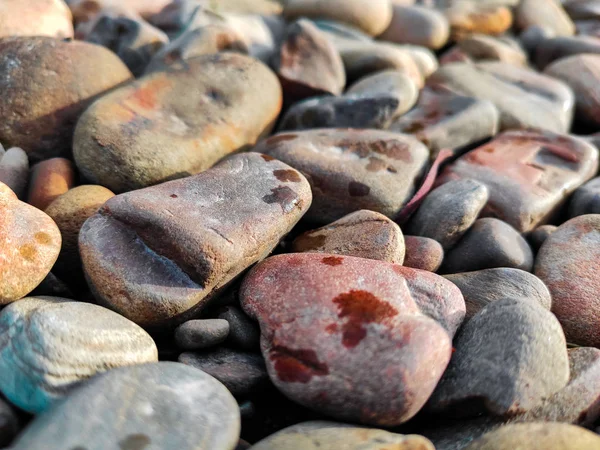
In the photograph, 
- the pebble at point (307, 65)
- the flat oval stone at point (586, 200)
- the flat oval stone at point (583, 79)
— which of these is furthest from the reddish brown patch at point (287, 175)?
the flat oval stone at point (583, 79)

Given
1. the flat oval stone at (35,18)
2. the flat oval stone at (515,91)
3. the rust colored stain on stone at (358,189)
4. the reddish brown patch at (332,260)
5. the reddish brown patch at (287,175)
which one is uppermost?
the flat oval stone at (35,18)

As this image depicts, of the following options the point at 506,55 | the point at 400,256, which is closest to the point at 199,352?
the point at 400,256

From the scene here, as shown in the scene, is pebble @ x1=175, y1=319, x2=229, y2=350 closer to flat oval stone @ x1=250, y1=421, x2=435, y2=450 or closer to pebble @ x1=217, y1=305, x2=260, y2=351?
pebble @ x1=217, y1=305, x2=260, y2=351

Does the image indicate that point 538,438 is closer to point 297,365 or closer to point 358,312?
point 358,312

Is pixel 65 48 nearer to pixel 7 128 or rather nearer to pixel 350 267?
pixel 7 128

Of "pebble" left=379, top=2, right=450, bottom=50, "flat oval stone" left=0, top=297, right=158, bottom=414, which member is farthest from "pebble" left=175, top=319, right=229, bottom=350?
"pebble" left=379, top=2, right=450, bottom=50

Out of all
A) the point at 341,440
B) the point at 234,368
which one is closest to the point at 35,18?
the point at 234,368

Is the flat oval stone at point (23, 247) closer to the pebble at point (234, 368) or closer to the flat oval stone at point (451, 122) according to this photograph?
the pebble at point (234, 368)
